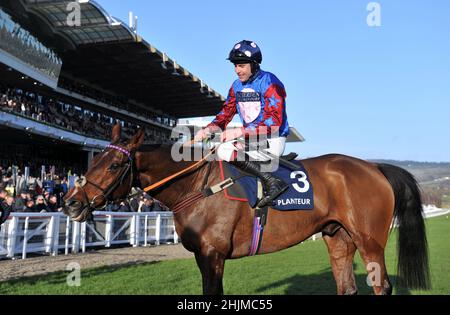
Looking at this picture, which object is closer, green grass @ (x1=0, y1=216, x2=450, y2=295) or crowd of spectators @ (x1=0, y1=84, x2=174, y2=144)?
green grass @ (x1=0, y1=216, x2=450, y2=295)

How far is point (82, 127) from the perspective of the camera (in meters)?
26.6

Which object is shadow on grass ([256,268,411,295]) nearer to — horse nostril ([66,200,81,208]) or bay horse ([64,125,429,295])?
bay horse ([64,125,429,295])

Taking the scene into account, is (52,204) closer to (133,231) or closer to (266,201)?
(133,231)

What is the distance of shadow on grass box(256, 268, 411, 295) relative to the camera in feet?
18.9

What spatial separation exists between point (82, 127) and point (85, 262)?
19024mm

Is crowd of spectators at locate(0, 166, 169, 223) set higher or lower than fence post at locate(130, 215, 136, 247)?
higher

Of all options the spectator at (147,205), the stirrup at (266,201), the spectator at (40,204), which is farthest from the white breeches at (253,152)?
the spectator at (147,205)

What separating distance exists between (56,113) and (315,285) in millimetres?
21883

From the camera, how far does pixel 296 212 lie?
11.9 ft

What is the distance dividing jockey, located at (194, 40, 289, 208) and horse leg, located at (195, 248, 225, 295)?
0.56m

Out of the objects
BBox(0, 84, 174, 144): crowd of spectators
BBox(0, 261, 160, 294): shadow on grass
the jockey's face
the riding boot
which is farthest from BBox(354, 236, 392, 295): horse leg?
BBox(0, 84, 174, 144): crowd of spectators

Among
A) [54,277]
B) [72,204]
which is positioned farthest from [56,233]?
[72,204]
